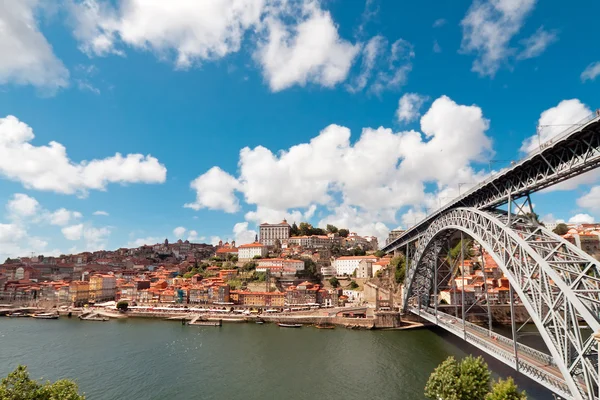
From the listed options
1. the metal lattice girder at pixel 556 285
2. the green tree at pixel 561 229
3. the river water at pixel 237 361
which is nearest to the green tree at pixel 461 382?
the metal lattice girder at pixel 556 285

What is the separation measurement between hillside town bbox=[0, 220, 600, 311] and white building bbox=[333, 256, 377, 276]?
130mm

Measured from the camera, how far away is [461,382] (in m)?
13.5

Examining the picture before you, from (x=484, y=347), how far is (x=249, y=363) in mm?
15315

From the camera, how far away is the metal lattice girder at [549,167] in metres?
11.8

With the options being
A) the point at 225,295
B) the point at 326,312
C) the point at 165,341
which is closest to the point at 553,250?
the point at 165,341

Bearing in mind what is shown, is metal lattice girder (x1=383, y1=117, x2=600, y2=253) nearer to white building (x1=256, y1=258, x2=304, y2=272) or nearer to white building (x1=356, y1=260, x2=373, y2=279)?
white building (x1=356, y1=260, x2=373, y2=279)

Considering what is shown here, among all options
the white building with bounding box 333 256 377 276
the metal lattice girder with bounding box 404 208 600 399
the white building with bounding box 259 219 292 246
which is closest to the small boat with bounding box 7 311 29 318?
the white building with bounding box 259 219 292 246

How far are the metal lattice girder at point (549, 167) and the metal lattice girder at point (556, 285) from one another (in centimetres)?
131

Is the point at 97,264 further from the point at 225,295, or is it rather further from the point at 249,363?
the point at 249,363

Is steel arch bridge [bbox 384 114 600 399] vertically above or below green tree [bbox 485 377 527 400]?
above

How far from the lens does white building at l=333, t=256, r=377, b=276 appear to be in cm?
6736

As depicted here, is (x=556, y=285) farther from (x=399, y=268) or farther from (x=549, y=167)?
(x=399, y=268)

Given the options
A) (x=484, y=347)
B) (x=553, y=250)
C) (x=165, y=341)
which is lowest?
(x=165, y=341)

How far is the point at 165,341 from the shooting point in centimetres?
3331
